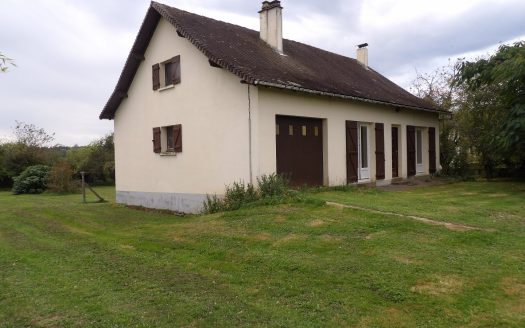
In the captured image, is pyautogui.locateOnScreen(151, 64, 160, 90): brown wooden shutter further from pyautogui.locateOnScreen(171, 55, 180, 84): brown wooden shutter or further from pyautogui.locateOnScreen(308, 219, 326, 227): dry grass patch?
pyautogui.locateOnScreen(308, 219, 326, 227): dry grass patch

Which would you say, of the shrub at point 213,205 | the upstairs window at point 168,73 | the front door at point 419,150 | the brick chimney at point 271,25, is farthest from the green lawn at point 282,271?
the front door at point 419,150

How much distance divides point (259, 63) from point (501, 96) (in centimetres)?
877

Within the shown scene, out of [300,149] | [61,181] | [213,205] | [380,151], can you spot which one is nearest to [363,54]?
[380,151]

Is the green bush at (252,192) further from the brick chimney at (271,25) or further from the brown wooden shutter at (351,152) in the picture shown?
the brick chimney at (271,25)

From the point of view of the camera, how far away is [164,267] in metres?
6.73

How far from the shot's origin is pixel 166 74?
14.4m

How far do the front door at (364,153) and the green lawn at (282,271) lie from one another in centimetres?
505

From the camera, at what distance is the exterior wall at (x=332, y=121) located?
38.0 feet

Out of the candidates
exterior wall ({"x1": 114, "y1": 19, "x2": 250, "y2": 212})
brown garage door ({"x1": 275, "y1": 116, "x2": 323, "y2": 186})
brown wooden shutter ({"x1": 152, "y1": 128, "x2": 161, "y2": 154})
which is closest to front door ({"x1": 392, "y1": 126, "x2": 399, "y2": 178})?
brown garage door ({"x1": 275, "y1": 116, "x2": 323, "y2": 186})

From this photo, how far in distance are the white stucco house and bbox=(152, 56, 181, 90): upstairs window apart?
0.11 ft

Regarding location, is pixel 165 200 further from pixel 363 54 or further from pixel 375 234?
pixel 363 54

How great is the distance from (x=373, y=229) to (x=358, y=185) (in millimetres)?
7074

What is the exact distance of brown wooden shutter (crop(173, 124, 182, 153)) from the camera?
13555 millimetres

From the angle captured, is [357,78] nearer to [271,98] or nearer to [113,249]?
[271,98]
